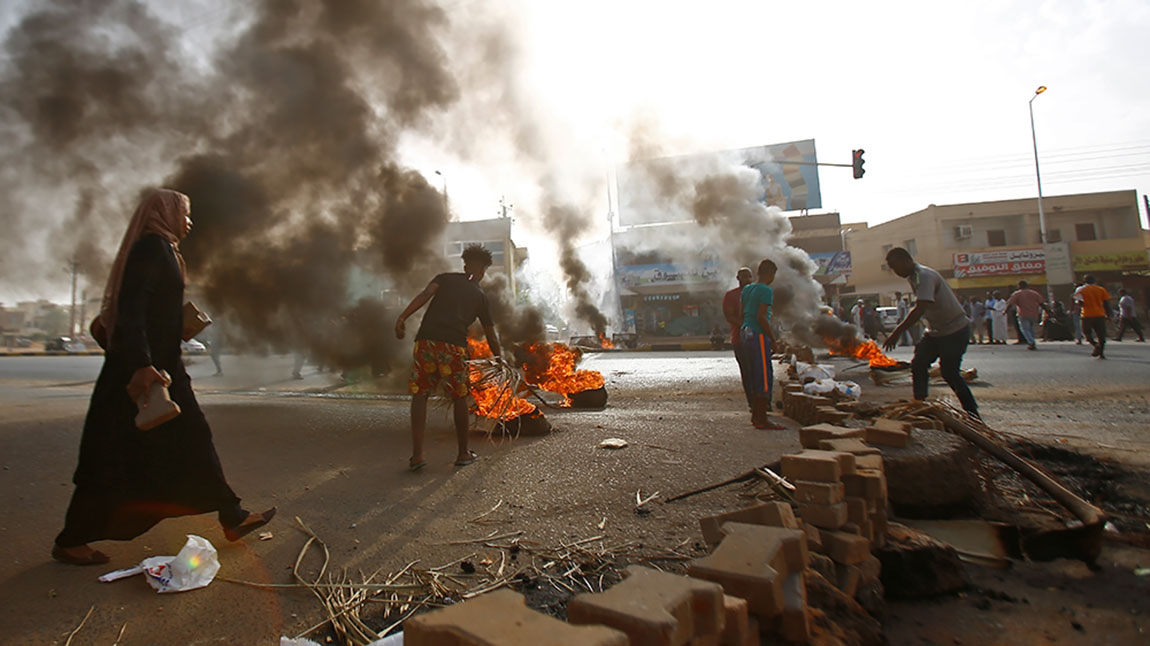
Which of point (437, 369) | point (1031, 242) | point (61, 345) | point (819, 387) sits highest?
point (1031, 242)

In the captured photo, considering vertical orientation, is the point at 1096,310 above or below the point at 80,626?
above

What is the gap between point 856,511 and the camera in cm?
226

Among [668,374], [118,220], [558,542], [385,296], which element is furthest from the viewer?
[668,374]

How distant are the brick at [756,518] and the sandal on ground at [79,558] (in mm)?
2261

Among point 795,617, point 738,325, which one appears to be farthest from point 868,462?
point 738,325

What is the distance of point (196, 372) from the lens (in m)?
13.1

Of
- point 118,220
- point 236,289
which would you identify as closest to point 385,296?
Answer: point 236,289

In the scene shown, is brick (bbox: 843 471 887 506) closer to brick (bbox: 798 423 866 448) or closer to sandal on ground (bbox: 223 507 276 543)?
brick (bbox: 798 423 866 448)

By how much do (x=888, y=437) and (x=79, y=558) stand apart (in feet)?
11.7

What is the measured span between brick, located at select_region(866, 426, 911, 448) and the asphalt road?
71 centimetres

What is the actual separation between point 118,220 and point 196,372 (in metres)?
6.34

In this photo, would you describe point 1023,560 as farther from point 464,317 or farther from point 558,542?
point 464,317

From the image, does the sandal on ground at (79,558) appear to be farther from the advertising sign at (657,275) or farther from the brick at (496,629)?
the advertising sign at (657,275)

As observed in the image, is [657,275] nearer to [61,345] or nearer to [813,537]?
[61,345]
